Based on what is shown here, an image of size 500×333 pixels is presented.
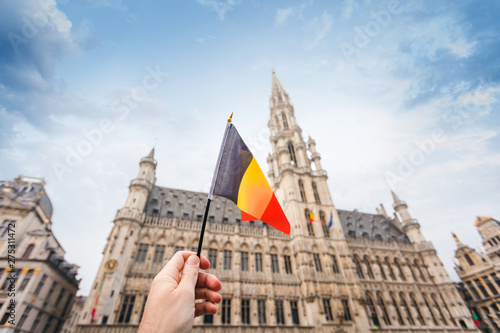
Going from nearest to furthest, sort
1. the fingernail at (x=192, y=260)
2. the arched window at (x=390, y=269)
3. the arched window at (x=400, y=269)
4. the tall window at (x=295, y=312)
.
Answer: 1. the fingernail at (x=192, y=260)
2. the tall window at (x=295, y=312)
3. the arched window at (x=390, y=269)
4. the arched window at (x=400, y=269)

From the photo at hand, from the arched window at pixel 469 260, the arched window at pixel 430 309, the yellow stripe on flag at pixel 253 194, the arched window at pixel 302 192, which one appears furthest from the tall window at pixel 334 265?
the arched window at pixel 469 260

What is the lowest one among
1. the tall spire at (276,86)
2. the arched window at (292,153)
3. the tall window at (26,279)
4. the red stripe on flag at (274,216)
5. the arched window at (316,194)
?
the red stripe on flag at (274,216)

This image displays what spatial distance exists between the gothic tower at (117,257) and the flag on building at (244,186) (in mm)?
20180

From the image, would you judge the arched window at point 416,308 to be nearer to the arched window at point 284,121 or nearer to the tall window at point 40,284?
the arched window at point 284,121

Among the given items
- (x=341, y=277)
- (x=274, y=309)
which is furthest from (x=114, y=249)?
(x=341, y=277)

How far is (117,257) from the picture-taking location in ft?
66.8

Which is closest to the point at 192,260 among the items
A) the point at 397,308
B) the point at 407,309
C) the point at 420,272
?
the point at 397,308

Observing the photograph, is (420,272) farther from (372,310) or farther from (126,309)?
(126,309)

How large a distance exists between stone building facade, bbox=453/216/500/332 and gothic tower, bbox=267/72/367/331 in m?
23.0

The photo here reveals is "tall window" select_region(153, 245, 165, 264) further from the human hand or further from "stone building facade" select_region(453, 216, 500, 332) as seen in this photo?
"stone building facade" select_region(453, 216, 500, 332)

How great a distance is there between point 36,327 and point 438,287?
45.8m

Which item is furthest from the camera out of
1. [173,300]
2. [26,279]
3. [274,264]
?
[274,264]

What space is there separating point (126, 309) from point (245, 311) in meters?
10.4

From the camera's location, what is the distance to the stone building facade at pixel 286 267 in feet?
66.3
